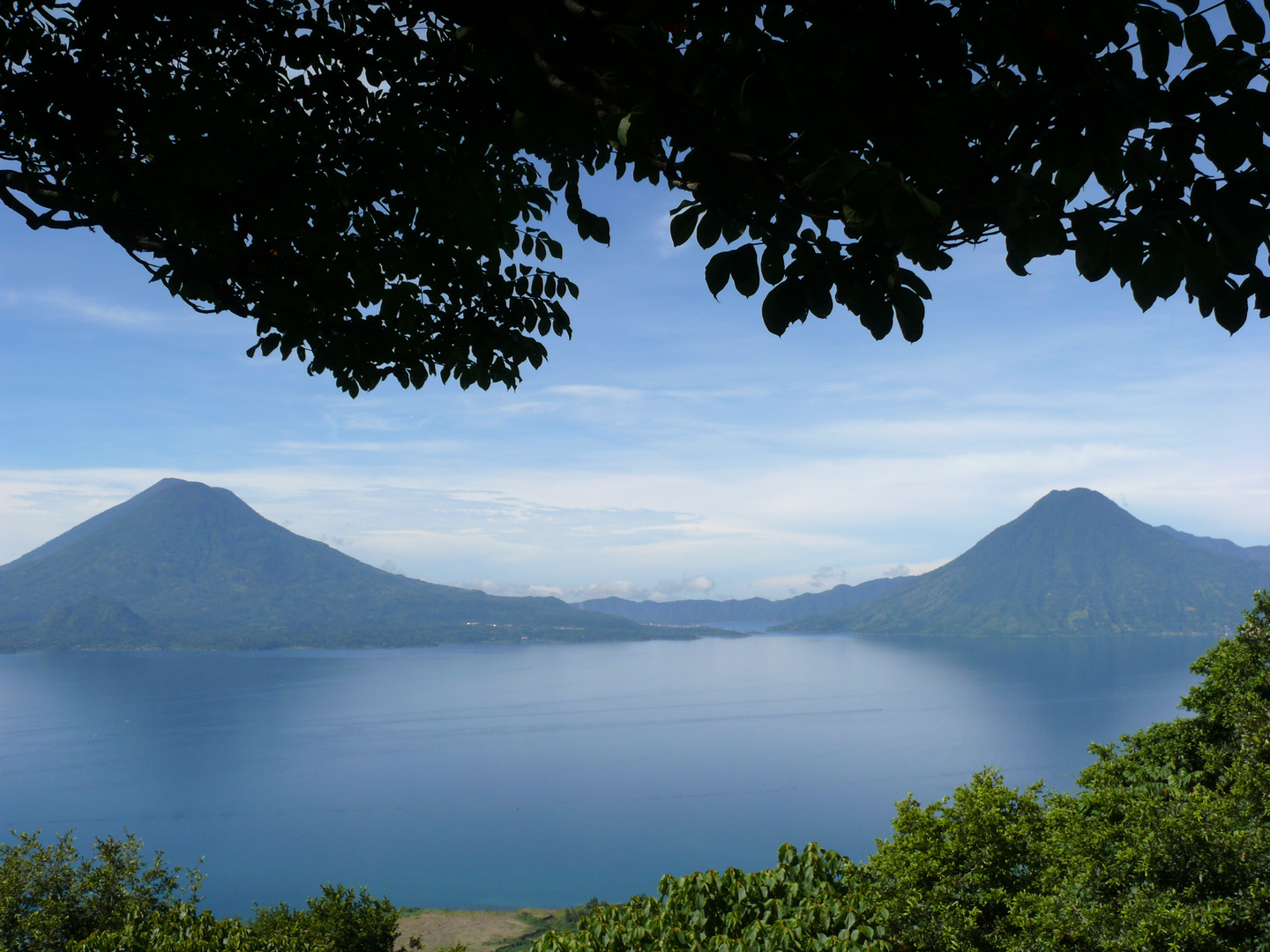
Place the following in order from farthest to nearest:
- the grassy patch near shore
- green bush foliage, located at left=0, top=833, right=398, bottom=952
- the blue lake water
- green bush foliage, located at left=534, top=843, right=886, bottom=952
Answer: the blue lake water → the grassy patch near shore → green bush foliage, located at left=0, top=833, right=398, bottom=952 → green bush foliage, located at left=534, top=843, right=886, bottom=952

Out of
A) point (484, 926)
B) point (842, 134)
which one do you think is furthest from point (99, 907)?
point (484, 926)

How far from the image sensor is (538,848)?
7019 cm

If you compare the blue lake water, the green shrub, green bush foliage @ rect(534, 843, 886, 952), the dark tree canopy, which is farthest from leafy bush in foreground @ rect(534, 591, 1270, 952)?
the blue lake water

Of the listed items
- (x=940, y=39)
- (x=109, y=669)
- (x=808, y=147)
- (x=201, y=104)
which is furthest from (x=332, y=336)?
(x=109, y=669)

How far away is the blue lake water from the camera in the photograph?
66.9 m

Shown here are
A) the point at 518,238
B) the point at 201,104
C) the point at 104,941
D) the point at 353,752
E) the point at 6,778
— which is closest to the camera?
the point at 201,104

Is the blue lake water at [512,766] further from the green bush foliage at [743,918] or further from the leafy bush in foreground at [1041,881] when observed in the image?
the green bush foliage at [743,918]

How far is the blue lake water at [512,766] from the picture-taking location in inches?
2635

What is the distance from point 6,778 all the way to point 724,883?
106346 millimetres

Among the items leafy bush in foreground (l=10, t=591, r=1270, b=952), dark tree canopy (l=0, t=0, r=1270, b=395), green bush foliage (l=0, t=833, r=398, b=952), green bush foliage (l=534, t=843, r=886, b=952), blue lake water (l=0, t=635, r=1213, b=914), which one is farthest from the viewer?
blue lake water (l=0, t=635, r=1213, b=914)

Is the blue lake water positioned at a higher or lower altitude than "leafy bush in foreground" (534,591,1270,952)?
lower

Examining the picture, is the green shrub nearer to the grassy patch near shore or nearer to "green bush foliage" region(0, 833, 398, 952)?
"green bush foliage" region(0, 833, 398, 952)

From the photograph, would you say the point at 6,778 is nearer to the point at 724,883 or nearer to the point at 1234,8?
the point at 724,883

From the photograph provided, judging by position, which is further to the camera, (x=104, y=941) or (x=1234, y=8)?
(x=104, y=941)
